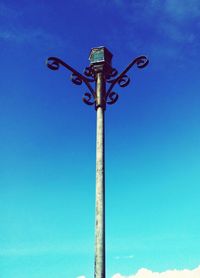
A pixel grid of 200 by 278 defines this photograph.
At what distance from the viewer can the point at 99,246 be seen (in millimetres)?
5172

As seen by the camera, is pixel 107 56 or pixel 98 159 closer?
pixel 98 159

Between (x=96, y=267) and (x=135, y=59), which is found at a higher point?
(x=135, y=59)

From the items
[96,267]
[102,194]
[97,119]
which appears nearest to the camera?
[96,267]

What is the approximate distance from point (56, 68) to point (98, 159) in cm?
193

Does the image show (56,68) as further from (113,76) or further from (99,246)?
(99,246)

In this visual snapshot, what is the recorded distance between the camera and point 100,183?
18.3ft

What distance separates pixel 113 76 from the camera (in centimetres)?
663

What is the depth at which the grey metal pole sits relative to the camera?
5117 millimetres

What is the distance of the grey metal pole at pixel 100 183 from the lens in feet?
16.8

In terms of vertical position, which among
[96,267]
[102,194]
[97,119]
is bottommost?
[96,267]

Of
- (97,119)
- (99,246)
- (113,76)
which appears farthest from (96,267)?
(113,76)

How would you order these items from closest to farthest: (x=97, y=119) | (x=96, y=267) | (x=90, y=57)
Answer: (x=96, y=267) < (x=97, y=119) < (x=90, y=57)

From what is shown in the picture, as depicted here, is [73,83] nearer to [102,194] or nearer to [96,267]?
[102,194]

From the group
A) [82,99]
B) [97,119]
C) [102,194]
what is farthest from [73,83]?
[102,194]
